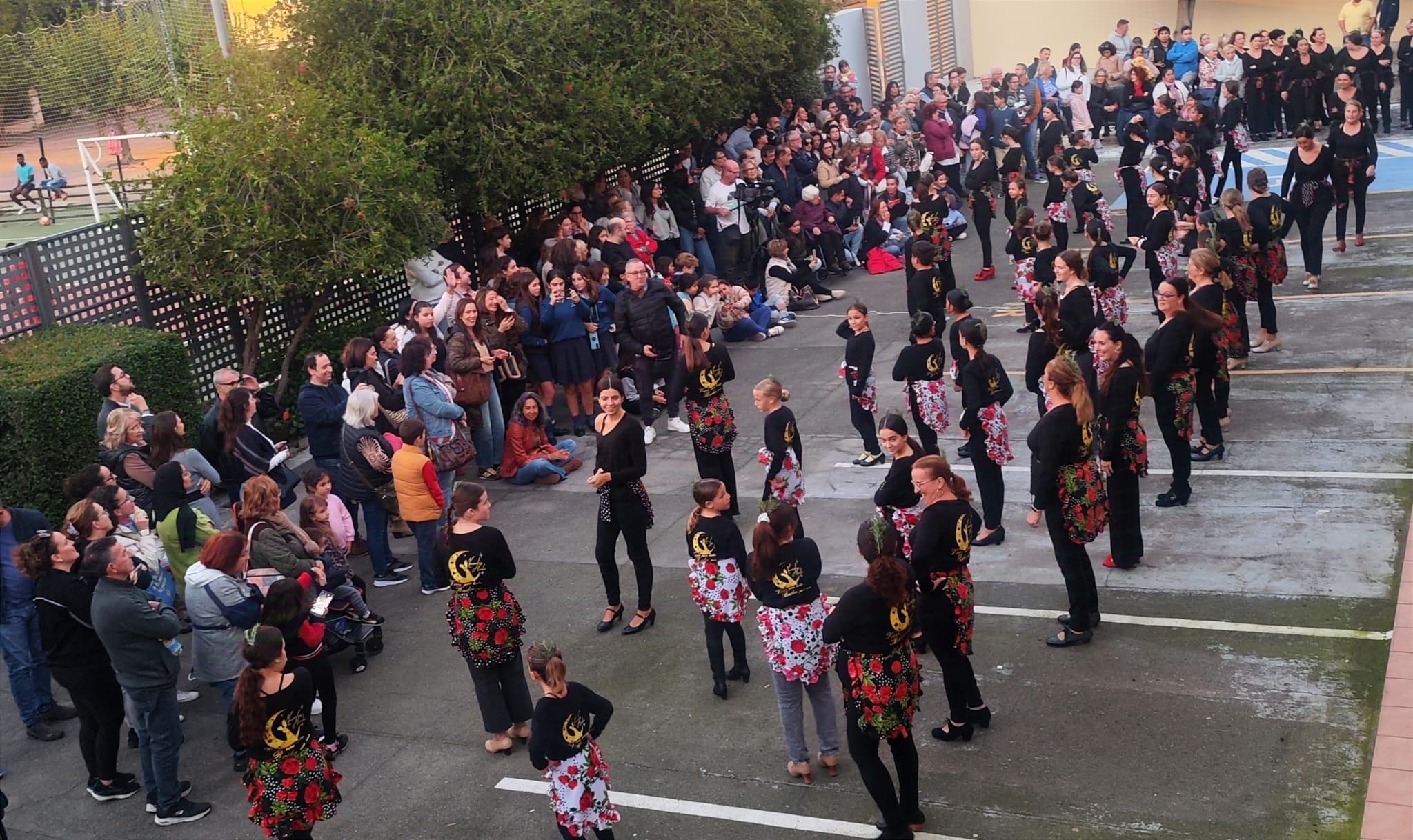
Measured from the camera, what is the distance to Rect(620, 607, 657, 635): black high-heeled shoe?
9.27 m

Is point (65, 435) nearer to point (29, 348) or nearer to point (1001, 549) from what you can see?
point (29, 348)

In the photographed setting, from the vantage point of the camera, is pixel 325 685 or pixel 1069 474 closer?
pixel 325 685

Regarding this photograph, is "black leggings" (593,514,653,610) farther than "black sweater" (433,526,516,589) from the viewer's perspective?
Yes

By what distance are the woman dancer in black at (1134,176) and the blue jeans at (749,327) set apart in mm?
4644

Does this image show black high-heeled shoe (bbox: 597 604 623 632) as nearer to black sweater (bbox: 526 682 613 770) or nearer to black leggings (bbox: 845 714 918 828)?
black sweater (bbox: 526 682 613 770)

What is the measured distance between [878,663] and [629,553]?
318 centimetres

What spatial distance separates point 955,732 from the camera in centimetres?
745

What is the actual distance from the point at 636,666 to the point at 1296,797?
3.99 metres

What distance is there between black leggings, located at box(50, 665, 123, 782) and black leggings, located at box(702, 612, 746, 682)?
345cm

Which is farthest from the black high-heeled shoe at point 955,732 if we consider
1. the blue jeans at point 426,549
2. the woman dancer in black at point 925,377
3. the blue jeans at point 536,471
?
the blue jeans at point 536,471

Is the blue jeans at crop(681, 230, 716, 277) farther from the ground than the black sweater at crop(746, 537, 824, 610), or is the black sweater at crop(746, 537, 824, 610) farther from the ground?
the blue jeans at crop(681, 230, 716, 277)

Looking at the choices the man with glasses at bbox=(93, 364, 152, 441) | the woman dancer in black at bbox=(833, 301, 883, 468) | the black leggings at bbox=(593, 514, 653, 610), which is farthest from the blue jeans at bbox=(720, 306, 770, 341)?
the man with glasses at bbox=(93, 364, 152, 441)

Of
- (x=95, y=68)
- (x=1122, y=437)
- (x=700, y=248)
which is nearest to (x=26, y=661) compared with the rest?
(x=1122, y=437)

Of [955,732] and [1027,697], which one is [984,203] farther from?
[955,732]
